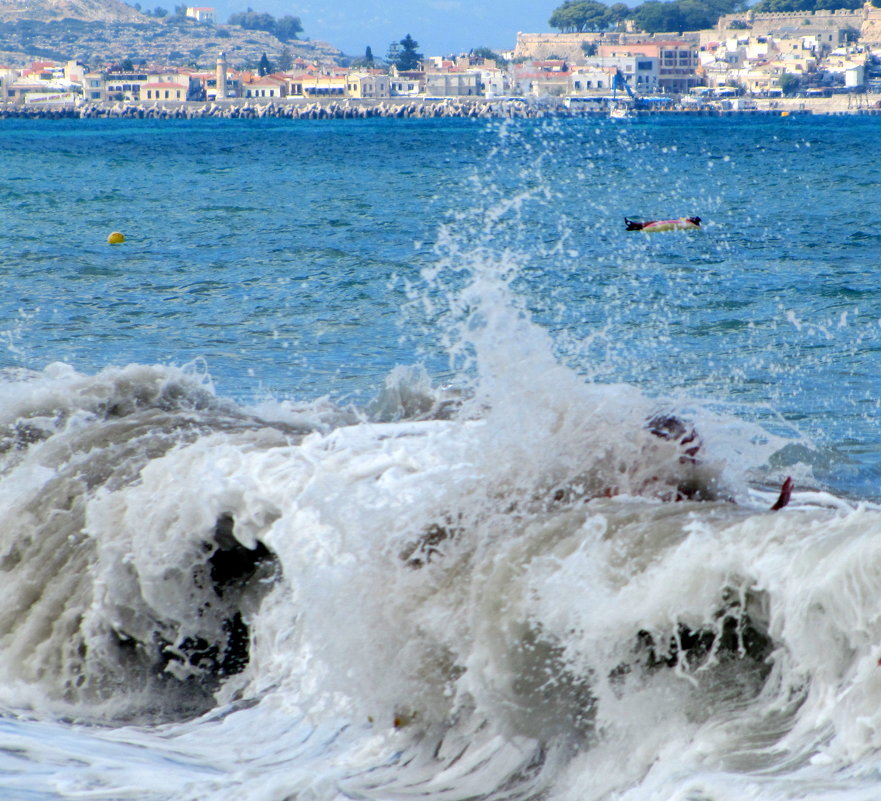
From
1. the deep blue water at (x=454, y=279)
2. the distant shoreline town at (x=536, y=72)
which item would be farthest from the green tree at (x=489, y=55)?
the deep blue water at (x=454, y=279)

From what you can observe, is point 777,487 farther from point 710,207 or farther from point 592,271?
point 710,207

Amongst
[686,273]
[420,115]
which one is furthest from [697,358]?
[420,115]

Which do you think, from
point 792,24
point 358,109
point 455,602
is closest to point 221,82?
point 358,109

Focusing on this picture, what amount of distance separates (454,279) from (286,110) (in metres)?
135

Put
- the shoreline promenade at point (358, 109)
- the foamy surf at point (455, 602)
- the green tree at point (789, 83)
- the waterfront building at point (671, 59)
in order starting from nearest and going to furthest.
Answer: the foamy surf at point (455, 602), the waterfront building at point (671, 59), the shoreline promenade at point (358, 109), the green tree at point (789, 83)

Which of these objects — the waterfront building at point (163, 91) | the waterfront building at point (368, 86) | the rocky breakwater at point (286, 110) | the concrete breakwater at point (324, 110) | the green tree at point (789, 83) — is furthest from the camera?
the waterfront building at point (163, 91)

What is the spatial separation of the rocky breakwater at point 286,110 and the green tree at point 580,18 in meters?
16.8

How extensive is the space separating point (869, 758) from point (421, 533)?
2435 millimetres

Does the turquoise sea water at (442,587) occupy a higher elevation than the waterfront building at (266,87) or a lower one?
lower

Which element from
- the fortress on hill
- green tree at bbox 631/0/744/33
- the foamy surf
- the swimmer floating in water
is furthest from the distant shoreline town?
the foamy surf

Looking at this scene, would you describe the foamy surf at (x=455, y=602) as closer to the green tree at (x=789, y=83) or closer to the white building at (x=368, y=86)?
the green tree at (x=789, y=83)

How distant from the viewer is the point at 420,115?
5625 inches

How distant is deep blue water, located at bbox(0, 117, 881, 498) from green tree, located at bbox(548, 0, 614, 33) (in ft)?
360

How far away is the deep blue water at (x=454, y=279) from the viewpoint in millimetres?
12867
